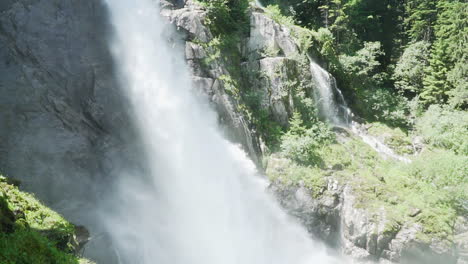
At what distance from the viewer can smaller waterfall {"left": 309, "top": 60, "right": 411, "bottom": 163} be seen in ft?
59.5

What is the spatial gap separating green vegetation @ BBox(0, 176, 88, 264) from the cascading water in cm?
314

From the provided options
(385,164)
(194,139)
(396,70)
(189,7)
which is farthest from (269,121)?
(396,70)

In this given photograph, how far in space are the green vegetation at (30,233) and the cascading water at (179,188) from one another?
3.14 meters

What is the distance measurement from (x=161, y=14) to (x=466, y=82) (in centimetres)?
1937

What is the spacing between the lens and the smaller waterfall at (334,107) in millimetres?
18125

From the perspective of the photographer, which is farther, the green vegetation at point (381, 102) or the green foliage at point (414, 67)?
the green foliage at point (414, 67)

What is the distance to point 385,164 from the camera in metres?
15.8

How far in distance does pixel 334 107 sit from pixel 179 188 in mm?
11170

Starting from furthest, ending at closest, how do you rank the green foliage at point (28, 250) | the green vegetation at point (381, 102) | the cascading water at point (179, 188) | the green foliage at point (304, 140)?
the green foliage at point (304, 140) < the green vegetation at point (381, 102) < the cascading water at point (179, 188) < the green foliage at point (28, 250)

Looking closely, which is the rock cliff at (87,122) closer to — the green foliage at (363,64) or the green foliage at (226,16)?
the green foliage at (226,16)

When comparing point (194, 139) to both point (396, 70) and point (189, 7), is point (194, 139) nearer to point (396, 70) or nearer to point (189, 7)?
point (189, 7)

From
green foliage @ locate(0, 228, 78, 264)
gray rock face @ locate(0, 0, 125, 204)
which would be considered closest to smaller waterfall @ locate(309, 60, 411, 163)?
gray rock face @ locate(0, 0, 125, 204)

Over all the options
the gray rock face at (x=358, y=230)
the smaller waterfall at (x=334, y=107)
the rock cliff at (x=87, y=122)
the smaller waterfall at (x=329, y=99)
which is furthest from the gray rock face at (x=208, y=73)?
the smaller waterfall at (x=334, y=107)

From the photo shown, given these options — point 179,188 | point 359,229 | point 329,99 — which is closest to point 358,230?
point 359,229
